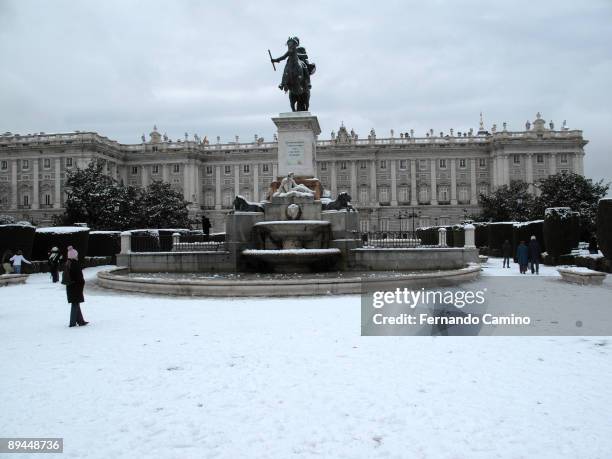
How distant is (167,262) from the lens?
17078 millimetres

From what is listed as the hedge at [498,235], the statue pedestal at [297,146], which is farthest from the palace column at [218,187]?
the statue pedestal at [297,146]

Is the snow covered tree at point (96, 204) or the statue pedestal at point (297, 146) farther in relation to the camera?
the snow covered tree at point (96, 204)

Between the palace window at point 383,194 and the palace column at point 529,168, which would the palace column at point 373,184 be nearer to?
the palace window at point 383,194

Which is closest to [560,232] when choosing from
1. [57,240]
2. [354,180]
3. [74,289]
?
[74,289]

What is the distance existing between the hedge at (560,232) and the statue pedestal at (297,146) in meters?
11.2

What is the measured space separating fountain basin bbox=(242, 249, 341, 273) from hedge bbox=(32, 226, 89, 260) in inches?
487

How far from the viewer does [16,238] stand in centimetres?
2238

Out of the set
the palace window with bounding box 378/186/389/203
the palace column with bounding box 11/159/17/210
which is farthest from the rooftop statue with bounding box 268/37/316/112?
the palace column with bounding box 11/159/17/210

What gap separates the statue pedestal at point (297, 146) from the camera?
60.8ft

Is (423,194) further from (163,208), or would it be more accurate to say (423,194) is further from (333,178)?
(163,208)

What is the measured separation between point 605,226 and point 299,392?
656 inches

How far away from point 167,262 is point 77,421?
42.2 feet

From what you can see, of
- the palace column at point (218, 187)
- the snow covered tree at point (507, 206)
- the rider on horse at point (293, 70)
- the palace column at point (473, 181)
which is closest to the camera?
the rider on horse at point (293, 70)

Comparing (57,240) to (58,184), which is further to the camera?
(58,184)
